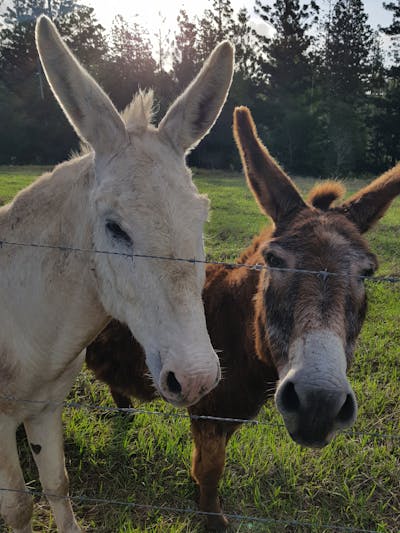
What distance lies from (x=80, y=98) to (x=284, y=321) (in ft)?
4.66

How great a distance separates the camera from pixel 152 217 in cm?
166

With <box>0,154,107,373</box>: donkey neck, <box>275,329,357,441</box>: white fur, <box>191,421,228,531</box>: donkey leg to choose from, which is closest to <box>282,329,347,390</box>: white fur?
<box>275,329,357,441</box>: white fur

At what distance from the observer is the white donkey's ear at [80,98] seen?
180 centimetres

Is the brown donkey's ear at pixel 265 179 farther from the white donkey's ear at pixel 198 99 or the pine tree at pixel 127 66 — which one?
the pine tree at pixel 127 66

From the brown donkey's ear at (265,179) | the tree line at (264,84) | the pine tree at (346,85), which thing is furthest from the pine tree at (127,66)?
the brown donkey's ear at (265,179)

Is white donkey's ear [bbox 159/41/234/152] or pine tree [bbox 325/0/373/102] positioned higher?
pine tree [bbox 325/0/373/102]

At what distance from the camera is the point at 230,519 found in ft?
9.59

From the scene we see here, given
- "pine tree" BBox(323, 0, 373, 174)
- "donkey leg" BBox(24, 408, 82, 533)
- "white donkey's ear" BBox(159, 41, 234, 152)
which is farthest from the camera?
"pine tree" BBox(323, 0, 373, 174)

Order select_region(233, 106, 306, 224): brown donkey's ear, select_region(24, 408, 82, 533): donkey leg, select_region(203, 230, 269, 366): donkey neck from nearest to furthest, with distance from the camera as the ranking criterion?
select_region(24, 408, 82, 533): donkey leg
select_region(233, 106, 306, 224): brown donkey's ear
select_region(203, 230, 269, 366): donkey neck

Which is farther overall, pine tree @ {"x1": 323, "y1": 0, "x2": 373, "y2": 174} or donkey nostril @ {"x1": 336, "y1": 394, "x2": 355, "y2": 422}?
pine tree @ {"x1": 323, "y1": 0, "x2": 373, "y2": 174}

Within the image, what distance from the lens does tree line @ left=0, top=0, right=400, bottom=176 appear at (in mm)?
30250

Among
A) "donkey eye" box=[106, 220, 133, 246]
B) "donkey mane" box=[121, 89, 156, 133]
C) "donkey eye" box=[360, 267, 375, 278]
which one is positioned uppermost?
"donkey mane" box=[121, 89, 156, 133]

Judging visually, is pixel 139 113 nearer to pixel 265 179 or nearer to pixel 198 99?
pixel 198 99

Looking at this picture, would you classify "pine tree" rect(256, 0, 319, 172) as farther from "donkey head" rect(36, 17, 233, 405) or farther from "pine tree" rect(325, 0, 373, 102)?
"donkey head" rect(36, 17, 233, 405)
